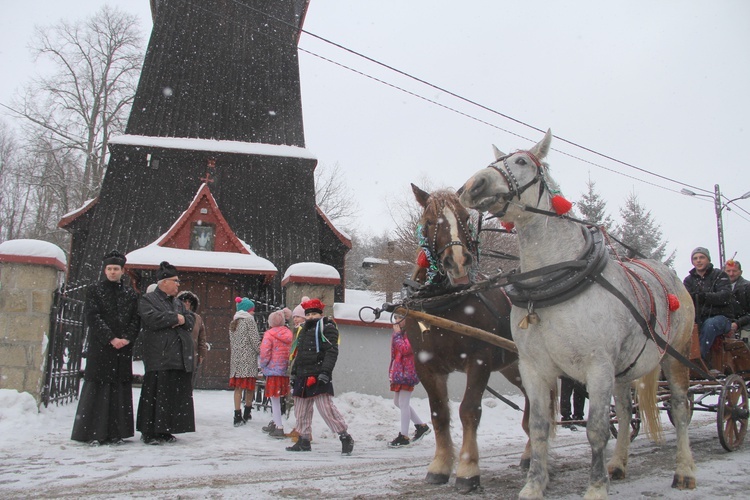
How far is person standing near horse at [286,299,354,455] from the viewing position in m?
6.83

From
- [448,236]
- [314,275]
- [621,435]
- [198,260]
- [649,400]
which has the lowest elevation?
[621,435]

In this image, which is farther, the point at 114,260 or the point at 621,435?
the point at 114,260

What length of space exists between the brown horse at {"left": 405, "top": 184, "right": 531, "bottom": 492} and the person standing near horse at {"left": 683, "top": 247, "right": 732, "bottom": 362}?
308cm

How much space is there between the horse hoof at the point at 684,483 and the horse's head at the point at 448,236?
2065 mm

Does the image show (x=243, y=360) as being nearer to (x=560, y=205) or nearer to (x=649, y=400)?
(x=649, y=400)

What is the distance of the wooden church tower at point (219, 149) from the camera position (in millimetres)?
16750

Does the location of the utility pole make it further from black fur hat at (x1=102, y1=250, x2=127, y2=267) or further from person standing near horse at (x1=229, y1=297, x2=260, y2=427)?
black fur hat at (x1=102, y1=250, x2=127, y2=267)

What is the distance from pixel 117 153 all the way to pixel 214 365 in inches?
268

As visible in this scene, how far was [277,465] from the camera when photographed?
5.64 metres

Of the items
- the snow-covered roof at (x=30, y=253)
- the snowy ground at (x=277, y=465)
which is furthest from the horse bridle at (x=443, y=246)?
the snow-covered roof at (x=30, y=253)

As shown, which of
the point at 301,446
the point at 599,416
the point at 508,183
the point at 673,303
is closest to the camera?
the point at 599,416

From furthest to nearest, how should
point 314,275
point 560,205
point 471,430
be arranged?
1. point 314,275
2. point 471,430
3. point 560,205

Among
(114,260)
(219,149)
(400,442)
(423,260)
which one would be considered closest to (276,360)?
(400,442)

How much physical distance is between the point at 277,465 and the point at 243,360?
3415 millimetres
